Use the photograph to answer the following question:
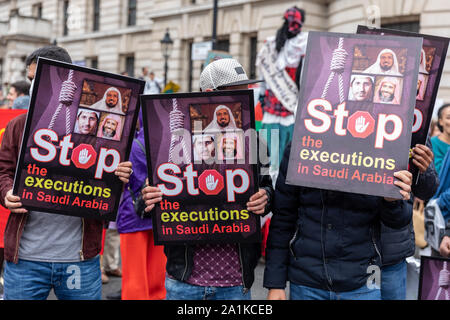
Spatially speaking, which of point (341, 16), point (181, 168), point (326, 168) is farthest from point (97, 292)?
point (341, 16)

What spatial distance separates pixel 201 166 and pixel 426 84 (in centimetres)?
114

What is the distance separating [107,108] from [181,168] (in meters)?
0.58

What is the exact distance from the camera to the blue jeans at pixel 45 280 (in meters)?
2.89

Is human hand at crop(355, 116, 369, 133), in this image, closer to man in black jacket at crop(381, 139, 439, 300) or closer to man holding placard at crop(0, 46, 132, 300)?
man in black jacket at crop(381, 139, 439, 300)

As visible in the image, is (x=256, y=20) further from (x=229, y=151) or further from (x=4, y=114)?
(x=229, y=151)

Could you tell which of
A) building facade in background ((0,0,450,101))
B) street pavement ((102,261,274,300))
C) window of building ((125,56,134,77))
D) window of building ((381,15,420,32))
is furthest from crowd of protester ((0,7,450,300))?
window of building ((125,56,134,77))

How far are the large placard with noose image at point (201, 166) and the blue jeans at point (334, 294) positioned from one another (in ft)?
1.10

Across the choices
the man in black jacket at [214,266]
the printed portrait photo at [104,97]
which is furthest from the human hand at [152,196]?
the printed portrait photo at [104,97]

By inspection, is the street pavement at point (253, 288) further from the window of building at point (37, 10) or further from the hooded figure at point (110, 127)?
the window of building at point (37, 10)

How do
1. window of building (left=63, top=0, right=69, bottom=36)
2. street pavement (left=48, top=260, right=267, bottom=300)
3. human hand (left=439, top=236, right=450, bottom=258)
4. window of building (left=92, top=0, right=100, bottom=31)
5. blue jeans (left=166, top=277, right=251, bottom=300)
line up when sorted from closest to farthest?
blue jeans (left=166, top=277, right=251, bottom=300) → human hand (left=439, top=236, right=450, bottom=258) → street pavement (left=48, top=260, right=267, bottom=300) → window of building (left=92, top=0, right=100, bottom=31) → window of building (left=63, top=0, right=69, bottom=36)

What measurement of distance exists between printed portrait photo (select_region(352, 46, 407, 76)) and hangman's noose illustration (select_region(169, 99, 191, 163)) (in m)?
0.83

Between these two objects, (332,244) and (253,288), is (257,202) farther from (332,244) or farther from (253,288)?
(253,288)

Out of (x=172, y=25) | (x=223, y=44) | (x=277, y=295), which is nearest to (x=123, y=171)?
(x=277, y=295)

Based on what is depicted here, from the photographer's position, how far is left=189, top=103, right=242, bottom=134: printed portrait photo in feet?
8.17
